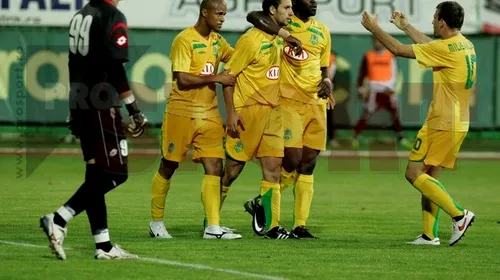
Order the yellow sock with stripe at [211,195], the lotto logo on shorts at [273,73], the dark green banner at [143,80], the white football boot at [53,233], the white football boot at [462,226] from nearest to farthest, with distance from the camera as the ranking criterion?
the white football boot at [53,233] < the white football boot at [462,226] < the yellow sock with stripe at [211,195] < the lotto logo on shorts at [273,73] < the dark green banner at [143,80]

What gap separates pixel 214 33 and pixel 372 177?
8635 mm

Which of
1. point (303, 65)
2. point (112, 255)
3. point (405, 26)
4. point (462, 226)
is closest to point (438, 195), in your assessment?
Answer: point (462, 226)

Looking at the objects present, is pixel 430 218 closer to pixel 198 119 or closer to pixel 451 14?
pixel 451 14

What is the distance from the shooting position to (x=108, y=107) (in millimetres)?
10438

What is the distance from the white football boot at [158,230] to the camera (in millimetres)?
12391

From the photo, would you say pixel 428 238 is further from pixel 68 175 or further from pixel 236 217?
pixel 68 175

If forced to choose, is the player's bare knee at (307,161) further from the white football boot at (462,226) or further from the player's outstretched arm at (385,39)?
the white football boot at (462,226)

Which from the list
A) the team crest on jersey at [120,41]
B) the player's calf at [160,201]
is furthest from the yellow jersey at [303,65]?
the team crest on jersey at [120,41]

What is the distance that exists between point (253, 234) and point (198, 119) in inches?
56.2

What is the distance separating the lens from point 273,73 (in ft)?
41.8

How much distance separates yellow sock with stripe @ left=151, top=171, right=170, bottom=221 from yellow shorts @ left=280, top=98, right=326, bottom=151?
1.36 metres

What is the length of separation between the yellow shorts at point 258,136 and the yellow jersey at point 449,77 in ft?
5.18

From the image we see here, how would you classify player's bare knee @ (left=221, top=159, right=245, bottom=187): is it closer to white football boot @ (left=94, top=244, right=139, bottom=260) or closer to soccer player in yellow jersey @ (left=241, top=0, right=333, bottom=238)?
soccer player in yellow jersey @ (left=241, top=0, right=333, bottom=238)

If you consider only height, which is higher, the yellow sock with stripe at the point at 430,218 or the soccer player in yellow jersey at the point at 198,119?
the soccer player in yellow jersey at the point at 198,119
